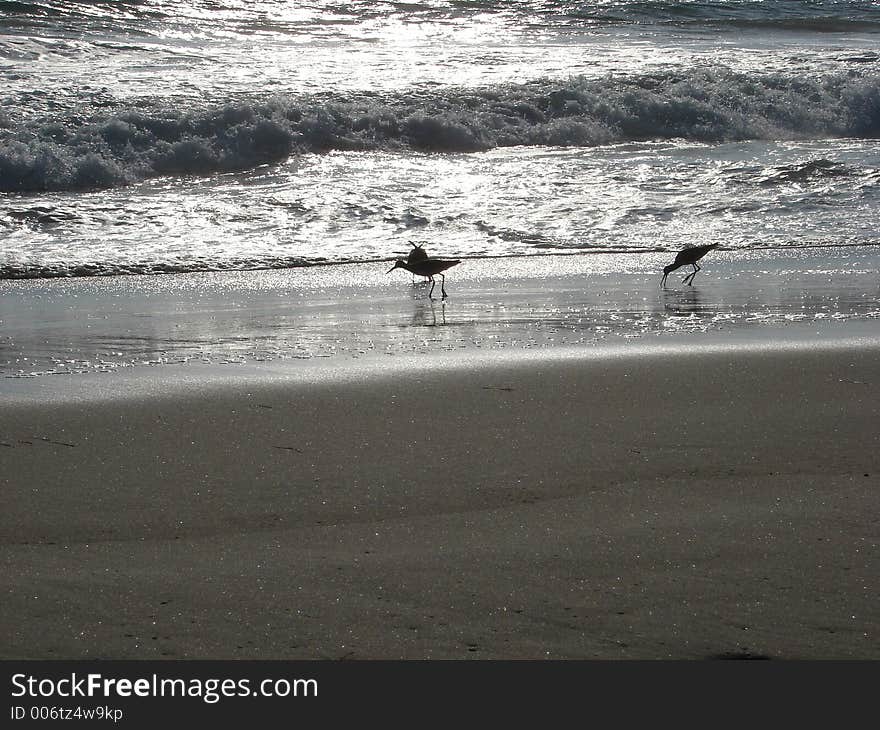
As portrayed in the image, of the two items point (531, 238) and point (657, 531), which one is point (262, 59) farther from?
point (657, 531)

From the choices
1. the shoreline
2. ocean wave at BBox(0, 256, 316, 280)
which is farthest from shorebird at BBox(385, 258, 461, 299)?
ocean wave at BBox(0, 256, 316, 280)

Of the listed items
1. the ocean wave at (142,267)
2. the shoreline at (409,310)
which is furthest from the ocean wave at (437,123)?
the shoreline at (409,310)

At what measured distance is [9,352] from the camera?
5266mm

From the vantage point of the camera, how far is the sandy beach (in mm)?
2416

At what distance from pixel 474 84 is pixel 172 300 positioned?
8.40m

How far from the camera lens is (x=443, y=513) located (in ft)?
10.2

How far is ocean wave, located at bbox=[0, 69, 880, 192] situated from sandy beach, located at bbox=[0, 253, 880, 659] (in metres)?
6.76

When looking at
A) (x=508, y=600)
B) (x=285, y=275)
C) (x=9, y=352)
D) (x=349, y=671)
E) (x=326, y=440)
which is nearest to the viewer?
(x=349, y=671)

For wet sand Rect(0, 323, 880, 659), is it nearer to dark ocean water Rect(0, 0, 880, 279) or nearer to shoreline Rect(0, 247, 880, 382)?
shoreline Rect(0, 247, 880, 382)

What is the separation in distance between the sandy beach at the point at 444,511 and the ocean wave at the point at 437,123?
6760mm

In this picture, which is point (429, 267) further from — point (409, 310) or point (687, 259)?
point (687, 259)

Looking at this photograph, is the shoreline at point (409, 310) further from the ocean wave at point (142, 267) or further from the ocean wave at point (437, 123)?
the ocean wave at point (437, 123)

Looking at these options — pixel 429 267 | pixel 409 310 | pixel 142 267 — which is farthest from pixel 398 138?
pixel 409 310

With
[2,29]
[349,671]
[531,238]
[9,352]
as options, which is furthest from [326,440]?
[2,29]
